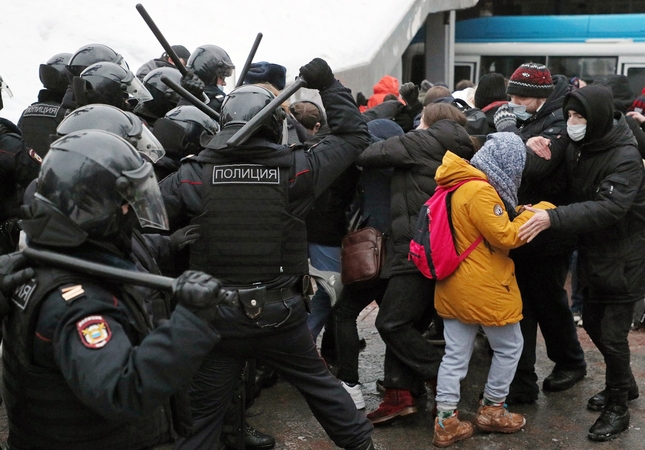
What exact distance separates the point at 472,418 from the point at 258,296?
8.89 ft

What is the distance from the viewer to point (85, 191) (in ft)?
7.79

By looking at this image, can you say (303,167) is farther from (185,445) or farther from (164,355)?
(164,355)

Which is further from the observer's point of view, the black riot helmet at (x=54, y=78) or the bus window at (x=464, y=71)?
the bus window at (x=464, y=71)

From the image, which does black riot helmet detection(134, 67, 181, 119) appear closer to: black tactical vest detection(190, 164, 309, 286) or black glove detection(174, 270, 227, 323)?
black tactical vest detection(190, 164, 309, 286)

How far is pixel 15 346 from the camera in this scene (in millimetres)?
2418

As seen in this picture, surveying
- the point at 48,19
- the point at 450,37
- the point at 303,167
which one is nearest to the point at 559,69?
the point at 450,37

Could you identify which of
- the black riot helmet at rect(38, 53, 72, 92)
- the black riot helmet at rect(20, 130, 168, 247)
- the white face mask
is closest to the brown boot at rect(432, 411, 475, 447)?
the white face mask

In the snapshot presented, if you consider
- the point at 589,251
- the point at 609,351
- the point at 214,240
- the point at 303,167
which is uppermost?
the point at 303,167

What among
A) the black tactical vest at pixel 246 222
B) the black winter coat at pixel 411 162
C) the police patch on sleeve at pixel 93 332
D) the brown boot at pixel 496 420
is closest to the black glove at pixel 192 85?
the black winter coat at pixel 411 162

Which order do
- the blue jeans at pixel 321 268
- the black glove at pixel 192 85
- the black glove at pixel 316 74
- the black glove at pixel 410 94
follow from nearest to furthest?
the black glove at pixel 316 74 → the blue jeans at pixel 321 268 → the black glove at pixel 192 85 → the black glove at pixel 410 94

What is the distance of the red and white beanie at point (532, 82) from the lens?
502 cm

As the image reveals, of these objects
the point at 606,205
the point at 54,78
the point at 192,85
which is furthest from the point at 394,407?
the point at 54,78

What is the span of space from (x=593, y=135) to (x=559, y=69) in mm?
10753

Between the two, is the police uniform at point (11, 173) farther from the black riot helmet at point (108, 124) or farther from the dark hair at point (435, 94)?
the dark hair at point (435, 94)
